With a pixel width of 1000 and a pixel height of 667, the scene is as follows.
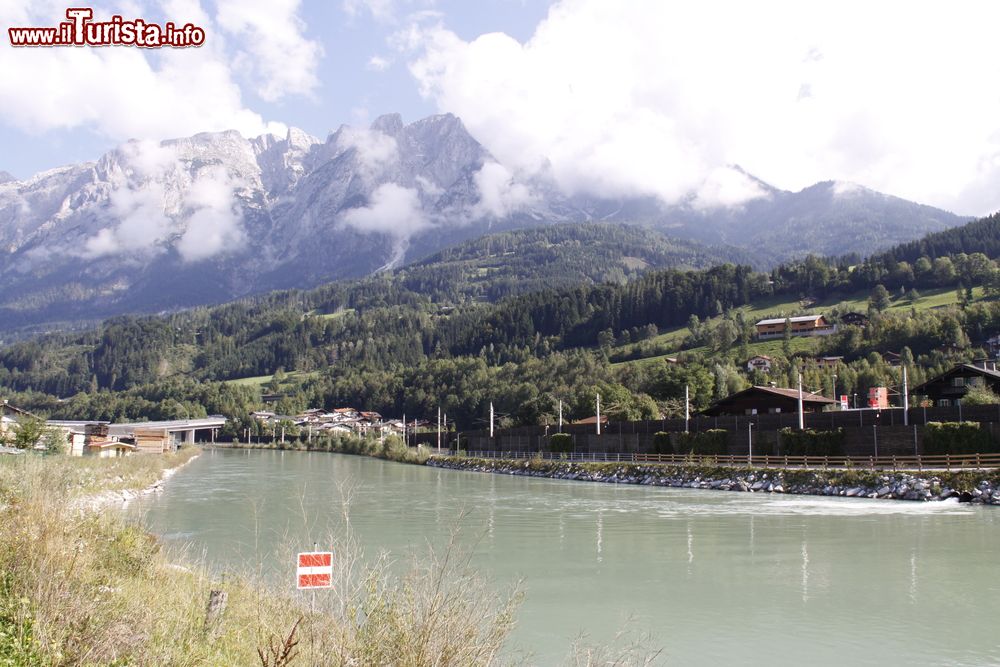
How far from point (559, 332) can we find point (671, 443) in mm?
119810

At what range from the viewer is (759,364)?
98875 millimetres

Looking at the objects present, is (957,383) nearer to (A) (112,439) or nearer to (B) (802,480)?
(B) (802,480)

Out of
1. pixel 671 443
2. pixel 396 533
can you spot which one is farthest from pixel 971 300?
pixel 396 533

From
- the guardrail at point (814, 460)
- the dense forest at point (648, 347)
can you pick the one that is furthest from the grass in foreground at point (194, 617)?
the dense forest at point (648, 347)

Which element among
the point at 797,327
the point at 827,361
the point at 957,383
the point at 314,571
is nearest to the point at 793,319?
the point at 797,327

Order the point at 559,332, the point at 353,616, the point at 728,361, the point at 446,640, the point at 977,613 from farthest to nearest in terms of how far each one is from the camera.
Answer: the point at 559,332 < the point at 728,361 < the point at 977,613 < the point at 353,616 < the point at 446,640

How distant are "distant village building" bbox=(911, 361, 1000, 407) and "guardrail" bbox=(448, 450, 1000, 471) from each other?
47.0 feet

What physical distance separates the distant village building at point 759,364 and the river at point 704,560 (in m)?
60.9

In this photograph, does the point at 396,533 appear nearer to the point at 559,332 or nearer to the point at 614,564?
the point at 614,564

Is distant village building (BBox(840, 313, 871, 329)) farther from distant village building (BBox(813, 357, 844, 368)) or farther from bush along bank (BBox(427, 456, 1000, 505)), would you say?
bush along bank (BBox(427, 456, 1000, 505))

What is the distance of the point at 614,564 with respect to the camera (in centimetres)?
2022

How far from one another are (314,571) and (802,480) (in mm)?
37857

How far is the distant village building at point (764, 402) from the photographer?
56.1 metres

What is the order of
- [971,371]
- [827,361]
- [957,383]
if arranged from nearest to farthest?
1. [971,371]
2. [957,383]
3. [827,361]
